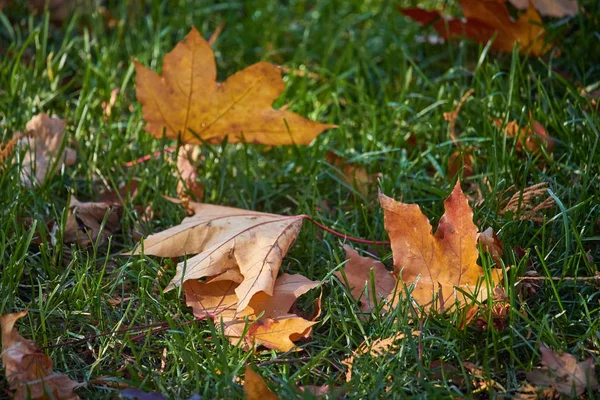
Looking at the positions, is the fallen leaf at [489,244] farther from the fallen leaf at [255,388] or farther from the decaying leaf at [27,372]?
the decaying leaf at [27,372]

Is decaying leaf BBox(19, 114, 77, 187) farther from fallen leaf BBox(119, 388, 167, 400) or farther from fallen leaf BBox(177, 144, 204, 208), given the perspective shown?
fallen leaf BBox(119, 388, 167, 400)

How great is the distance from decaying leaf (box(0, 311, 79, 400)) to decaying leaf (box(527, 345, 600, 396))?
91 cm

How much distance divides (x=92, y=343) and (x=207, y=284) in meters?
0.29

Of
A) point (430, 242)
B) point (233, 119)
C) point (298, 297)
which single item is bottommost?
point (298, 297)

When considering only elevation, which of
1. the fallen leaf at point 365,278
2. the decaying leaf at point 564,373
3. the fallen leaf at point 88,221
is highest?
the fallen leaf at point 88,221

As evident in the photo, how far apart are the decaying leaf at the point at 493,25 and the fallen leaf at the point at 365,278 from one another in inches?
41.2

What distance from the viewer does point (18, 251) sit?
1.73m

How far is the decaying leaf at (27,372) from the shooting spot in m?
1.38

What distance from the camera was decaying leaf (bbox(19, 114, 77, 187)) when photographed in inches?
80.5

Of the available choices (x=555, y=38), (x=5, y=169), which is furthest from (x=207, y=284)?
(x=555, y=38)

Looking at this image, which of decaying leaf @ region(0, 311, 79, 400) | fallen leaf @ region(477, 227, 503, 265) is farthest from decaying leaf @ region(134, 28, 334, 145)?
decaying leaf @ region(0, 311, 79, 400)

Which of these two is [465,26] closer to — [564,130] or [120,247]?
[564,130]

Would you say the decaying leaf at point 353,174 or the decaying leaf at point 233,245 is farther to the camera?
the decaying leaf at point 353,174

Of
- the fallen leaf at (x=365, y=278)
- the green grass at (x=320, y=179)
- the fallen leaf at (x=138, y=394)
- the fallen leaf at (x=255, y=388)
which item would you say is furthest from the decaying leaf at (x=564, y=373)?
the fallen leaf at (x=138, y=394)
